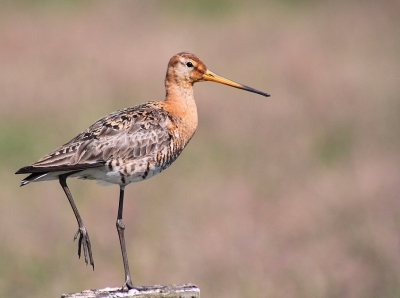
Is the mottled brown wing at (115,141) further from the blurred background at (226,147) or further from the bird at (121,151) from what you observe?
the blurred background at (226,147)

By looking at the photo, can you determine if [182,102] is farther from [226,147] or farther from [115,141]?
[226,147]

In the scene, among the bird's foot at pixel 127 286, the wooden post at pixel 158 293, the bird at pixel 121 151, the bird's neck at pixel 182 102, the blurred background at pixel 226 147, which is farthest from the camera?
the blurred background at pixel 226 147

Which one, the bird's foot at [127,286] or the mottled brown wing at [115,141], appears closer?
the bird's foot at [127,286]

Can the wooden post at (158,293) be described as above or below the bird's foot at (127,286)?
above

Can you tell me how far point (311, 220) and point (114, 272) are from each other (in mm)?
2972

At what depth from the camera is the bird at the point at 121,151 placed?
24.3 feet

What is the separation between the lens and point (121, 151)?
7.76 m

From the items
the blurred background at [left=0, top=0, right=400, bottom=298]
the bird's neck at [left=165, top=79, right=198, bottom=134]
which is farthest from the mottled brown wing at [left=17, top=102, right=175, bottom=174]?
the blurred background at [left=0, top=0, right=400, bottom=298]

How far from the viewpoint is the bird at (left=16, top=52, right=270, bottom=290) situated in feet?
24.3

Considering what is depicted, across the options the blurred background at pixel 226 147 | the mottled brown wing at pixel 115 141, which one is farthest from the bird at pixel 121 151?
the blurred background at pixel 226 147

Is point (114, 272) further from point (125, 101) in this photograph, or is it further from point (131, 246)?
point (125, 101)

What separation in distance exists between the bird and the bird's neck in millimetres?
13

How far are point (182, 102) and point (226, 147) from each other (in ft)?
20.8

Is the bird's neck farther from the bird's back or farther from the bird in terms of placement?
the bird's back
